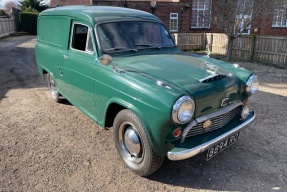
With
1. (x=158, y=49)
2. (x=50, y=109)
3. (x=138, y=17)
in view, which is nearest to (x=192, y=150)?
(x=158, y=49)

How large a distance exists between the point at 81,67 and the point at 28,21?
26693 millimetres

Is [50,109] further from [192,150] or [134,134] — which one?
[192,150]

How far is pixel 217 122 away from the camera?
304cm

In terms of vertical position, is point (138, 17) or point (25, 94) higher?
point (138, 17)

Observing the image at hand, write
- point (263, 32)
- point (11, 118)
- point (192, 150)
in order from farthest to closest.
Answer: point (263, 32)
point (11, 118)
point (192, 150)

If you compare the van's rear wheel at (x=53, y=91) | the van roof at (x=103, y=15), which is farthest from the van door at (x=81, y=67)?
the van's rear wheel at (x=53, y=91)

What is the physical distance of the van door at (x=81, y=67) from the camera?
364cm

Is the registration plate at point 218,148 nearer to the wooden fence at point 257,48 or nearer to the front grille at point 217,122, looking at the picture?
the front grille at point 217,122

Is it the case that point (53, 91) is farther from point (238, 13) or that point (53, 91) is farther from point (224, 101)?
point (238, 13)

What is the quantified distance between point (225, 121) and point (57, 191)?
2.29 meters

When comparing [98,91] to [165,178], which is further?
[98,91]

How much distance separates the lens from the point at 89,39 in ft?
12.3

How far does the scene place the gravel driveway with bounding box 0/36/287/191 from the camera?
9.82 ft

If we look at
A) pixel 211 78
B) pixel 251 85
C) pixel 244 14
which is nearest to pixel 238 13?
pixel 244 14
